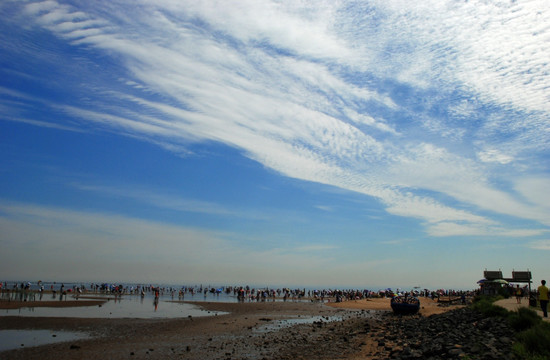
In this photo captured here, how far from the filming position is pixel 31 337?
22625 mm

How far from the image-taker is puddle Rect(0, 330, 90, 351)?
789 inches

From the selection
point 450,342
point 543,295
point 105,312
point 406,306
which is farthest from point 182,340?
point 406,306

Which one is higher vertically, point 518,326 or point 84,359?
point 518,326

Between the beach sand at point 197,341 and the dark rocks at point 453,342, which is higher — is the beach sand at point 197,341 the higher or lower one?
the lower one

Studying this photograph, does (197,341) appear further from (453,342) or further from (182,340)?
(453,342)

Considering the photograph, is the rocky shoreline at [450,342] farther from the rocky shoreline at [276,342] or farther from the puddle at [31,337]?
the puddle at [31,337]

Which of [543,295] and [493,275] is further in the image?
[493,275]

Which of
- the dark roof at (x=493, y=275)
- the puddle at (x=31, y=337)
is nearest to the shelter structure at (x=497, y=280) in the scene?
the dark roof at (x=493, y=275)

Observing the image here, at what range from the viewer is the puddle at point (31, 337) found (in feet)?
65.8

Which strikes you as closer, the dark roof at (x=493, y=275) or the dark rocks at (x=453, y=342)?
the dark rocks at (x=453, y=342)

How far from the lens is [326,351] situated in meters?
18.5

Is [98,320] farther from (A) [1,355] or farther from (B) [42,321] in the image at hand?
(A) [1,355]

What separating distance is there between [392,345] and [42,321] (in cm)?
2690

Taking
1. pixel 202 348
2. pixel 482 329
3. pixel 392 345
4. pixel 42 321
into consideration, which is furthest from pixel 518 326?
pixel 42 321
